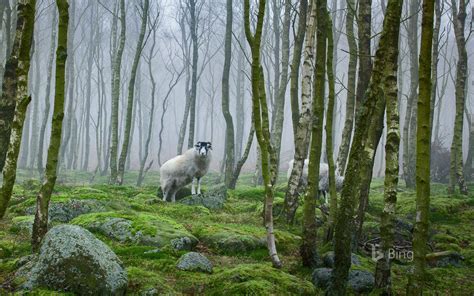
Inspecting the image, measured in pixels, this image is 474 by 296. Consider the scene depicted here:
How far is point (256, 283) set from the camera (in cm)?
561

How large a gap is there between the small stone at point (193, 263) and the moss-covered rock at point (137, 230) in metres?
1.02

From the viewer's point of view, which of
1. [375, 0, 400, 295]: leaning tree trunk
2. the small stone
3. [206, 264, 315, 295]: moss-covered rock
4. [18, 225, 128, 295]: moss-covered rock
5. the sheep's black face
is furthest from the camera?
the sheep's black face

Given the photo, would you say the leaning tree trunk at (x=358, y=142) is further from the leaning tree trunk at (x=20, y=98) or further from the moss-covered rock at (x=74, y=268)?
the leaning tree trunk at (x=20, y=98)

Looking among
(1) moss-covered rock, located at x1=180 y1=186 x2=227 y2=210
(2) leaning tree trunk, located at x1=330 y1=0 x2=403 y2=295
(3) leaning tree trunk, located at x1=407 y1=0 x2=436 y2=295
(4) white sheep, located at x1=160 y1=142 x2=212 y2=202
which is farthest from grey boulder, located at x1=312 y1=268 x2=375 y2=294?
(4) white sheep, located at x1=160 y1=142 x2=212 y2=202

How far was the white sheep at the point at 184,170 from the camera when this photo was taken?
15023 mm

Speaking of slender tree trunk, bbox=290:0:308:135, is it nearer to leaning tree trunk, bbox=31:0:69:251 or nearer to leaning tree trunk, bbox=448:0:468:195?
leaning tree trunk, bbox=31:0:69:251

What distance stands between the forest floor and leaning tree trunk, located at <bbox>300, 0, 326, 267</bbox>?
0.38 m

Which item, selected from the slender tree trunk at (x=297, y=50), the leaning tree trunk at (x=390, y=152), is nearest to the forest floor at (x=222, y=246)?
the leaning tree trunk at (x=390, y=152)

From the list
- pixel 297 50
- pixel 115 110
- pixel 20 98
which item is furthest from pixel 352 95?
pixel 115 110

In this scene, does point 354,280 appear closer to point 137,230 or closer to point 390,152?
point 390,152

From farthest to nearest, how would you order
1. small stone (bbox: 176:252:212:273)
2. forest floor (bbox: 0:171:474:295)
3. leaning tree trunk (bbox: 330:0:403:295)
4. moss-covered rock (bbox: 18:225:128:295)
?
small stone (bbox: 176:252:212:273), forest floor (bbox: 0:171:474:295), leaning tree trunk (bbox: 330:0:403:295), moss-covered rock (bbox: 18:225:128:295)

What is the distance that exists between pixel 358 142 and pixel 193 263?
3.13m

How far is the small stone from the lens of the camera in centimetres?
662

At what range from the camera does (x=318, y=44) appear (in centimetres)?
727
